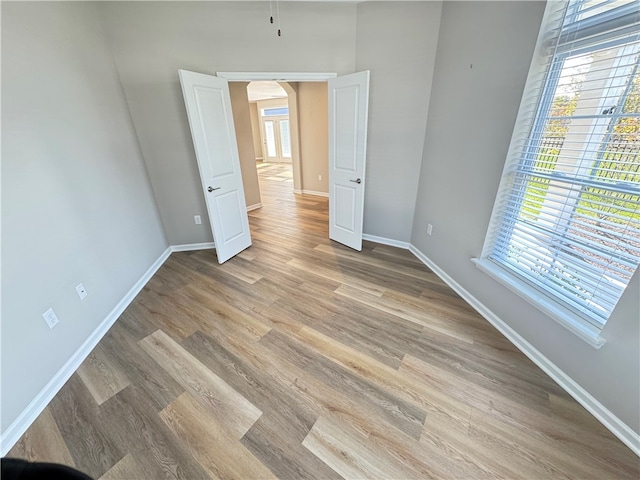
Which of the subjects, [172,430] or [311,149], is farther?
[311,149]

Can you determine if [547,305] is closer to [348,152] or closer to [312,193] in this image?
[348,152]

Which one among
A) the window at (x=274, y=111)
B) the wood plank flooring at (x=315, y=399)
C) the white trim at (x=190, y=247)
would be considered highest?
the window at (x=274, y=111)

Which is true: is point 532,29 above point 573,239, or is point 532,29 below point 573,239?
above

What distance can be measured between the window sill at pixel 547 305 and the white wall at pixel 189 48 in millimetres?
2546

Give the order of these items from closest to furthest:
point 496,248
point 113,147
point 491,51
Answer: point 491,51 < point 496,248 < point 113,147

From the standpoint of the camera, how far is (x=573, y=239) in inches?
59.6

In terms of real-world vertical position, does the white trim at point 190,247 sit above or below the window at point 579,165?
below

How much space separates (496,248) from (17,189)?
3.27m

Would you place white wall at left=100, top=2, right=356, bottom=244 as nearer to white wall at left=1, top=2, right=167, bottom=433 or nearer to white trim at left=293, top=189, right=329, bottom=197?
white wall at left=1, top=2, right=167, bottom=433

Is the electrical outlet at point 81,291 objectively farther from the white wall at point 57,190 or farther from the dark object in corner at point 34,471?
the dark object in corner at point 34,471

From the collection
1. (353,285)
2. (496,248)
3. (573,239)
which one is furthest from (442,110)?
(353,285)

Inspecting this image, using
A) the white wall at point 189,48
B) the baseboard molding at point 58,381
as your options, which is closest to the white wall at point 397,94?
the white wall at point 189,48

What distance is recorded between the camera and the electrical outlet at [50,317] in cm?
158

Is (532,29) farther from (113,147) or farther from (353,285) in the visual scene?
(113,147)
